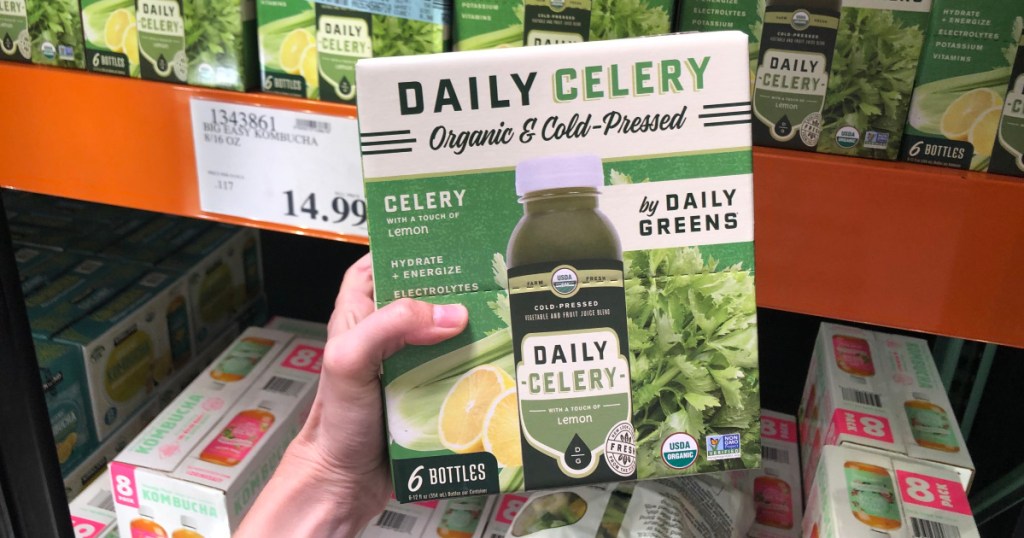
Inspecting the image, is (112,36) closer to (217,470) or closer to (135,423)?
(217,470)

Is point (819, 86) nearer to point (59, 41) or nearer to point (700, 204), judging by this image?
point (700, 204)

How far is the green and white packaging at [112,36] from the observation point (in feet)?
3.23

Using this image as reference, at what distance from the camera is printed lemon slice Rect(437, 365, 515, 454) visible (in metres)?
0.75

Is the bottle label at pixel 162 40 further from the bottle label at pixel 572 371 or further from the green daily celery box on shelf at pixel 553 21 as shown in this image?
the bottle label at pixel 572 371

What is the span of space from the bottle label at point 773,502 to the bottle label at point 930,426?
203 millimetres

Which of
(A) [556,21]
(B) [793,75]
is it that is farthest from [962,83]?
(A) [556,21]

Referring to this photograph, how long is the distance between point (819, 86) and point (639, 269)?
0.28 metres

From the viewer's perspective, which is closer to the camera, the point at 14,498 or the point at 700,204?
the point at 700,204

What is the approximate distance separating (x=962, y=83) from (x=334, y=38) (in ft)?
2.17

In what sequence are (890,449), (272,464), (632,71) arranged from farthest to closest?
(272,464) < (890,449) < (632,71)

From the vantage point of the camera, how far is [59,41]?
1023mm

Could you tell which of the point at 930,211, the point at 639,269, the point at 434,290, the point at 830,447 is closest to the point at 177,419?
the point at 434,290

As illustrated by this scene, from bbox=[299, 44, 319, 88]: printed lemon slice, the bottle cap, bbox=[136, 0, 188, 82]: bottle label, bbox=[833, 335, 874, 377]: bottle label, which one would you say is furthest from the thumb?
bbox=[833, 335, 874, 377]: bottle label

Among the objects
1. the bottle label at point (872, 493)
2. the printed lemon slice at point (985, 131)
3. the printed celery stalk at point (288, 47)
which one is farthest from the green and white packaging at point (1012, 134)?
the printed celery stalk at point (288, 47)
